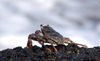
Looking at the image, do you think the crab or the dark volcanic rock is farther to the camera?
the crab

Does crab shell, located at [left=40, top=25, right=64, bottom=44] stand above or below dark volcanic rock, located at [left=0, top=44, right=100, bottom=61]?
above

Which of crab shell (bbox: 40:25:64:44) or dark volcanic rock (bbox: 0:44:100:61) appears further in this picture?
crab shell (bbox: 40:25:64:44)

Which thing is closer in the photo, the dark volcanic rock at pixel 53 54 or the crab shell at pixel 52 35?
the dark volcanic rock at pixel 53 54

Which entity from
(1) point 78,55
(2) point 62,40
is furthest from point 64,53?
(2) point 62,40

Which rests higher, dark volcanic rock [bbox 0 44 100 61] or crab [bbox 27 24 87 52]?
crab [bbox 27 24 87 52]

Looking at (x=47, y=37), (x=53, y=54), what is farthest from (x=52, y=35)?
(x=53, y=54)
